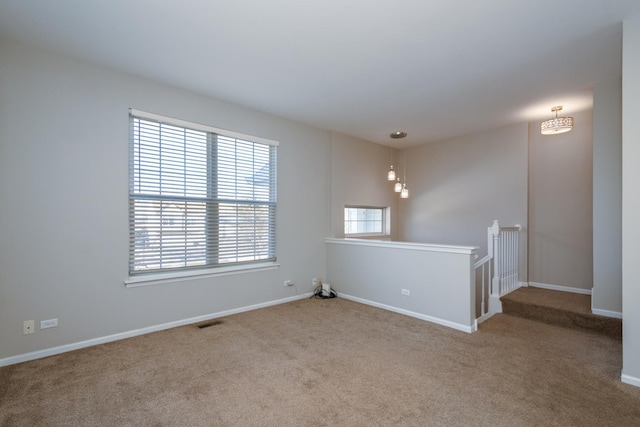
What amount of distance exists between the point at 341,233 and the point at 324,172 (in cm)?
111

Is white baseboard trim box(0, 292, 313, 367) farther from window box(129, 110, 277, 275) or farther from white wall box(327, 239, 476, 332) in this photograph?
white wall box(327, 239, 476, 332)

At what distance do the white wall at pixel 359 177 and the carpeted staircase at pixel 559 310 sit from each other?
2.67 m

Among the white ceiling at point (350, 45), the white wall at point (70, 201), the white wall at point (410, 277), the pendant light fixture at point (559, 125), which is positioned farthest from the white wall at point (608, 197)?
the white wall at point (70, 201)

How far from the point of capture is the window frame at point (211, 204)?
329cm

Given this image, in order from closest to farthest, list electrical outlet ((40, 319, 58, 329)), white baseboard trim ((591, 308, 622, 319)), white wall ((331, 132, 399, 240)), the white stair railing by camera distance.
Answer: electrical outlet ((40, 319, 58, 329)) < white baseboard trim ((591, 308, 622, 319)) < the white stair railing < white wall ((331, 132, 399, 240))

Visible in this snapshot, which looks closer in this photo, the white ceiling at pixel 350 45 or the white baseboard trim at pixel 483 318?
the white ceiling at pixel 350 45

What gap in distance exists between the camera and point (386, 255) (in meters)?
4.30

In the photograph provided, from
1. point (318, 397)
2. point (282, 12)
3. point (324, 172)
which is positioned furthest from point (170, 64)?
point (318, 397)

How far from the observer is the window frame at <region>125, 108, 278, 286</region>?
3.29 meters

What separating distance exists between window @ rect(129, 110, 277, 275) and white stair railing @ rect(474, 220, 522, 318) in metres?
2.98

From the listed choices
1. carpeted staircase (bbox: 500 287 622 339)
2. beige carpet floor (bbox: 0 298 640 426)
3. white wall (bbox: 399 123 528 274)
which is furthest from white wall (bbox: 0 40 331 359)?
white wall (bbox: 399 123 528 274)

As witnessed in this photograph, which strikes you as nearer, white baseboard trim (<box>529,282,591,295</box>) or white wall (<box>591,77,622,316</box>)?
white wall (<box>591,77,622,316</box>)

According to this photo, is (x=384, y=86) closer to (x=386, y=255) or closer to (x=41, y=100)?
(x=386, y=255)

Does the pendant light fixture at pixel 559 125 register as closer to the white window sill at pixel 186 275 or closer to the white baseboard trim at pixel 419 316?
the white baseboard trim at pixel 419 316
